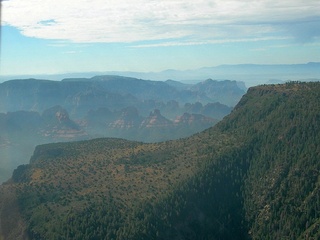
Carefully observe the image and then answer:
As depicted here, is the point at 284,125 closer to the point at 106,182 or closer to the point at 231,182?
the point at 231,182

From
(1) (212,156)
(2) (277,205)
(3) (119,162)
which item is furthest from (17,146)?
(2) (277,205)

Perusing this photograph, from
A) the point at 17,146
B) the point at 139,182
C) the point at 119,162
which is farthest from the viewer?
the point at 17,146

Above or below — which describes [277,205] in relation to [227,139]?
below

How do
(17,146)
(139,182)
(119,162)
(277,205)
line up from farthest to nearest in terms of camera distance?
(17,146) < (119,162) < (139,182) < (277,205)

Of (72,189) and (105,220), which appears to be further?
(72,189)

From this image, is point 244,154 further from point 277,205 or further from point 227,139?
point 277,205

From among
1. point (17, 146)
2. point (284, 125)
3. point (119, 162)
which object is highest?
point (284, 125)
